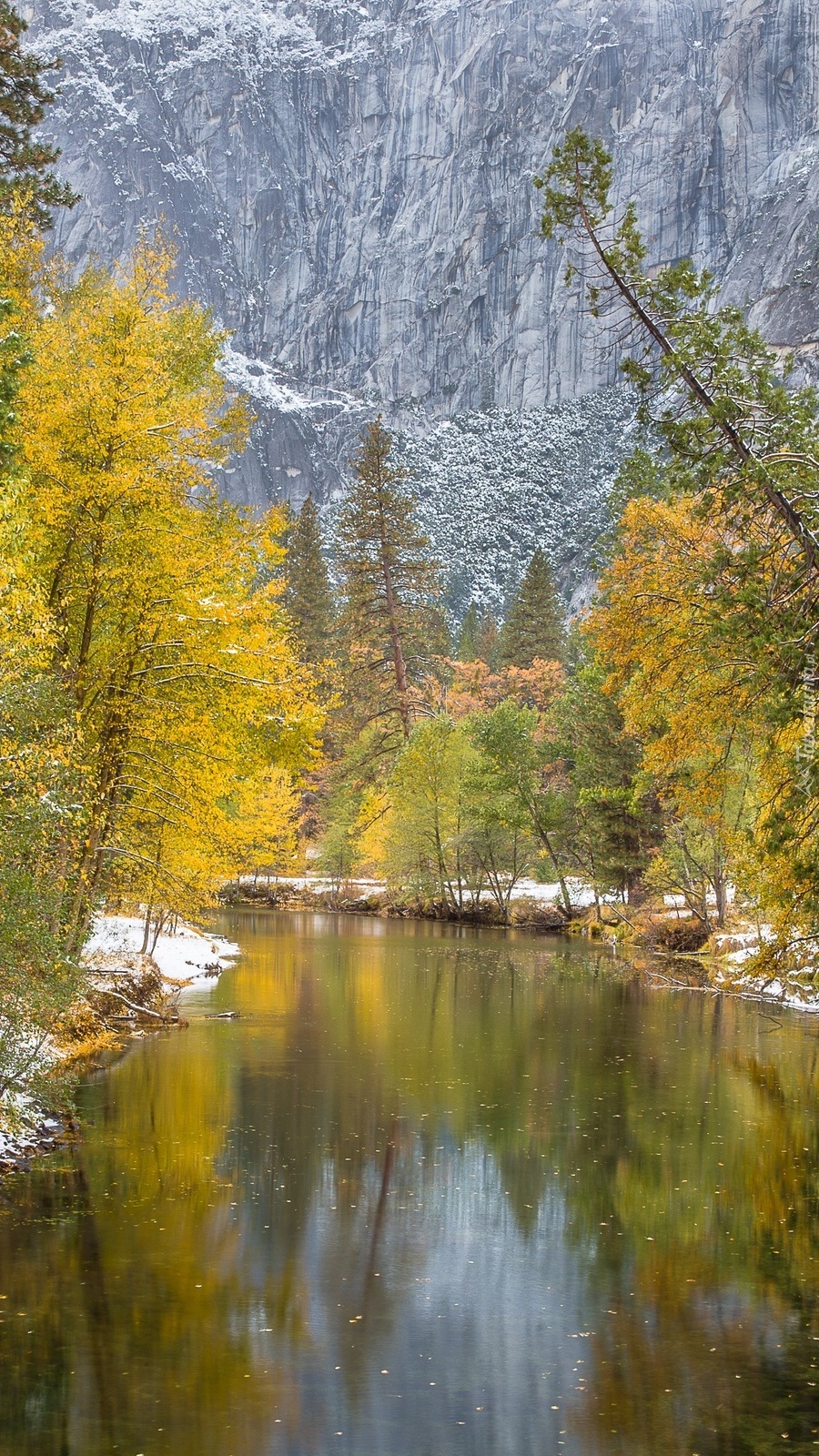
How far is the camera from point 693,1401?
8.15 metres

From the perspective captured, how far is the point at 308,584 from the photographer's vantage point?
75.8m

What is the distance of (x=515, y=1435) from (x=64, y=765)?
286 inches

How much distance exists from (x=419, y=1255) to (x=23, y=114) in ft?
72.1

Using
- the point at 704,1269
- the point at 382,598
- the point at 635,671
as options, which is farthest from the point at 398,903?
the point at 704,1269

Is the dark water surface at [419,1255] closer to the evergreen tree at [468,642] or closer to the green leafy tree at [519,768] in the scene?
the green leafy tree at [519,768]

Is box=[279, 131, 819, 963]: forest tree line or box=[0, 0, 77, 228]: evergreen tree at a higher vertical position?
box=[0, 0, 77, 228]: evergreen tree

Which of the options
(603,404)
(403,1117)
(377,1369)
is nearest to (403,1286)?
(377,1369)

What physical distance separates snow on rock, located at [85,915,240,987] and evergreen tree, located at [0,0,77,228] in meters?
14.0

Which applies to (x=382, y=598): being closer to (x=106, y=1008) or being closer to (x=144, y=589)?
(x=106, y=1008)

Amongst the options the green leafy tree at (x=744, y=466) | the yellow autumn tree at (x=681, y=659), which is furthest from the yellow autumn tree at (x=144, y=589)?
the green leafy tree at (x=744, y=466)

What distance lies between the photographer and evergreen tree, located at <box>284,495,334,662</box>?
7412 cm

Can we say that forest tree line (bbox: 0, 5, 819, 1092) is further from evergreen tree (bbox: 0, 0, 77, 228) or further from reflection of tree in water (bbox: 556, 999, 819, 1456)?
reflection of tree in water (bbox: 556, 999, 819, 1456)

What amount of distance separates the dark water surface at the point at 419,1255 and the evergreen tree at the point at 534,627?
60.1 m

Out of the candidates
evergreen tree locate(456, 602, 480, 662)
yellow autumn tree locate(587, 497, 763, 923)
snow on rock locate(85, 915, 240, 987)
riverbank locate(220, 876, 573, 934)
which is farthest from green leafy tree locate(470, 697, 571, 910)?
evergreen tree locate(456, 602, 480, 662)
